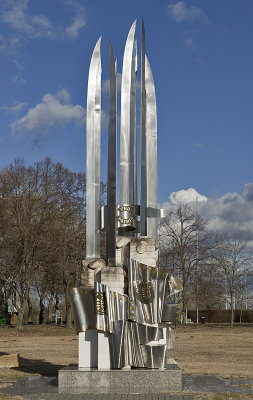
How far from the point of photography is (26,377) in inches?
507

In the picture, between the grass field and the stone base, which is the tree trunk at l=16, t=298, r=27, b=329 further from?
the stone base

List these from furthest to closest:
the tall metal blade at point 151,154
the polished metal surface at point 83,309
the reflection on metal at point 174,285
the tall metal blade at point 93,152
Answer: the tall metal blade at point 151,154 → the tall metal blade at point 93,152 → the reflection on metal at point 174,285 → the polished metal surface at point 83,309

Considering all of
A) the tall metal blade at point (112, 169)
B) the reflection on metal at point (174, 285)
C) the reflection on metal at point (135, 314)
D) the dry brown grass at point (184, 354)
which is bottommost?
the dry brown grass at point (184, 354)

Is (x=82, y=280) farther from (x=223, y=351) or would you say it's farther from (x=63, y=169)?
(x=63, y=169)

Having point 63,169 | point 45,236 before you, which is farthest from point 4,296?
point 63,169

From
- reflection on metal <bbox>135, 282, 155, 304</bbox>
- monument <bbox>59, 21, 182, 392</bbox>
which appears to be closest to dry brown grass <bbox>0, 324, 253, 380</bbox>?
monument <bbox>59, 21, 182, 392</bbox>

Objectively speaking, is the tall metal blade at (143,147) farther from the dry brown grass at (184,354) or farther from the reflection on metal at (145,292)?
the dry brown grass at (184,354)

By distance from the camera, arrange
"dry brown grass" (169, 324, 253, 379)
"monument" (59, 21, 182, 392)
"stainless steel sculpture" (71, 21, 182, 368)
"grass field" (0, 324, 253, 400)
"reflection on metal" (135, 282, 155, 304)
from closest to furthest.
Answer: "monument" (59, 21, 182, 392), "stainless steel sculpture" (71, 21, 182, 368), "reflection on metal" (135, 282, 155, 304), "grass field" (0, 324, 253, 400), "dry brown grass" (169, 324, 253, 379)

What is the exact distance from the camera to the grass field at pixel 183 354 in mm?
14234

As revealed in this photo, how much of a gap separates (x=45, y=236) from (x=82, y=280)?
69.6ft

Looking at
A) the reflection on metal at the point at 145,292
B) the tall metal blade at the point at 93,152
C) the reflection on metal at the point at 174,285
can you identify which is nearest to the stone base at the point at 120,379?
the reflection on metal at the point at 145,292

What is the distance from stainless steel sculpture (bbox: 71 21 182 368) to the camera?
37.9 feet

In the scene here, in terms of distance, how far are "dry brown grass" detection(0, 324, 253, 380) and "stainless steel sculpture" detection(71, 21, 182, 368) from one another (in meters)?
2.79

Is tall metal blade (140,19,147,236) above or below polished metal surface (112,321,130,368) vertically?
above
